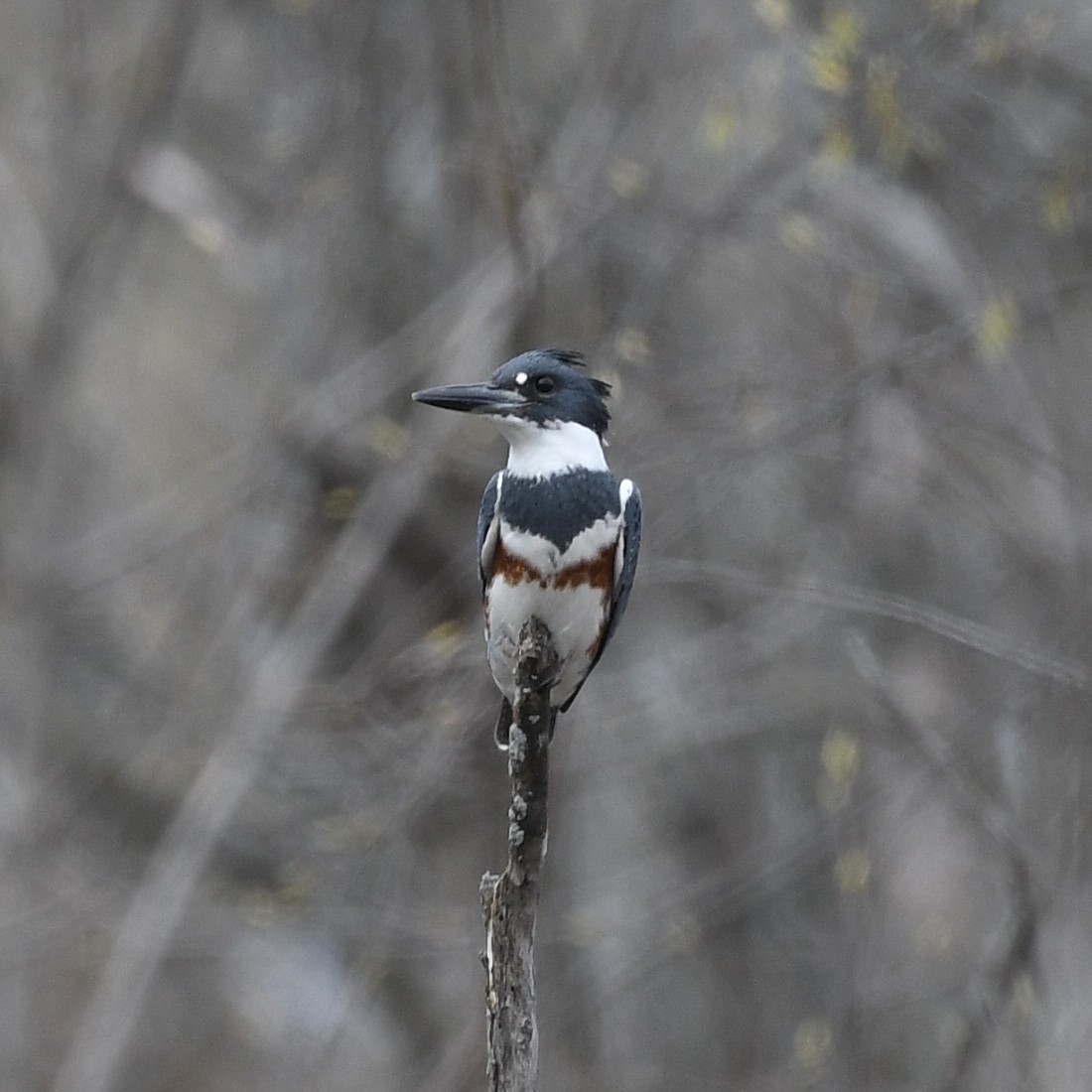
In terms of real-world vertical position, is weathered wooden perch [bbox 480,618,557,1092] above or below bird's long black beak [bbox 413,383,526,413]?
below

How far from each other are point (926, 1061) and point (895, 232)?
3.85 metres

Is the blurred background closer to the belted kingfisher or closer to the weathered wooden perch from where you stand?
the belted kingfisher

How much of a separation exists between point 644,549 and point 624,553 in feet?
5.98

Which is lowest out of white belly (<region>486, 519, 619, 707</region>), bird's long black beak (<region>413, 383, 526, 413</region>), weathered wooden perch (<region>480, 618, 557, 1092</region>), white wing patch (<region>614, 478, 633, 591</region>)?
weathered wooden perch (<region>480, 618, 557, 1092</region>)

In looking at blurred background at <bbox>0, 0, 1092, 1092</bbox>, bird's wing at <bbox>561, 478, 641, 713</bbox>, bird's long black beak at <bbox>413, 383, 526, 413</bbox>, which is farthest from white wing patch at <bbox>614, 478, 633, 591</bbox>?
blurred background at <bbox>0, 0, 1092, 1092</bbox>

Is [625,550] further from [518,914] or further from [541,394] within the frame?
[518,914]

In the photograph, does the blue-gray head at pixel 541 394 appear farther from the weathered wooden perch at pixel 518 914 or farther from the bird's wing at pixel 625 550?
the weathered wooden perch at pixel 518 914

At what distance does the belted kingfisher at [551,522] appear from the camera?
4.31 meters

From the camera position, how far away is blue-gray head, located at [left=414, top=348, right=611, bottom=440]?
4516mm

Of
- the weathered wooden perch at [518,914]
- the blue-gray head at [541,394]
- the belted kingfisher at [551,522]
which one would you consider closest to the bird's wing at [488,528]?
the belted kingfisher at [551,522]

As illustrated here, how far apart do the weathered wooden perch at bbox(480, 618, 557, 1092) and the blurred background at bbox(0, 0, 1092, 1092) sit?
1.55m

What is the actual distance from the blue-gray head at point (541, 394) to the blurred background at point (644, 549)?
1.02 metres

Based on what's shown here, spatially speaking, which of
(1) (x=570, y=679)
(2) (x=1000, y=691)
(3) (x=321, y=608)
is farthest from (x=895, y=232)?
(1) (x=570, y=679)

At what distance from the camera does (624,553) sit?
14.7ft
